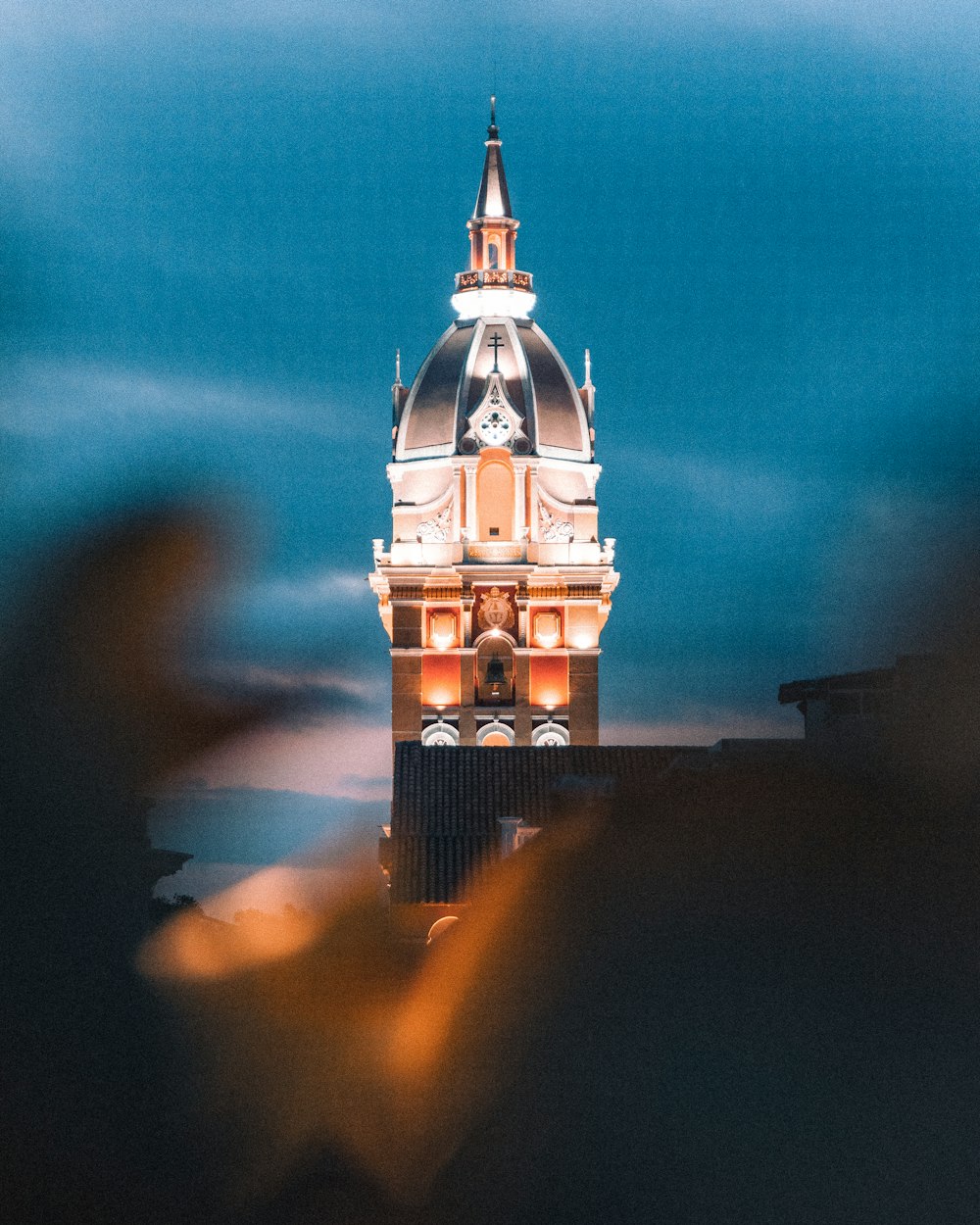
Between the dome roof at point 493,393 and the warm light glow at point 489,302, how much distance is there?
1.07ft

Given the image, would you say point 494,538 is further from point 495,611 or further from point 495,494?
point 495,611

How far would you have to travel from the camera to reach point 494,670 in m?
65.9

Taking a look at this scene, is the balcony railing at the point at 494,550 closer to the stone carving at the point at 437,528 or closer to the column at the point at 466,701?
the stone carving at the point at 437,528

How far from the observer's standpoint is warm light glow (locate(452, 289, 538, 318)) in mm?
69625

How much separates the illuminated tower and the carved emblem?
4 cm

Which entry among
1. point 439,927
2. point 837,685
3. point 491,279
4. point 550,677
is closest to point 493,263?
point 491,279

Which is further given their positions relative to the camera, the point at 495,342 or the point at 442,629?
the point at 495,342

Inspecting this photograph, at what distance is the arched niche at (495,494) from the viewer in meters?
67.4

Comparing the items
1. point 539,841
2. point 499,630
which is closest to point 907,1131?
point 539,841

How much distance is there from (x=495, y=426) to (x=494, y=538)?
137 inches

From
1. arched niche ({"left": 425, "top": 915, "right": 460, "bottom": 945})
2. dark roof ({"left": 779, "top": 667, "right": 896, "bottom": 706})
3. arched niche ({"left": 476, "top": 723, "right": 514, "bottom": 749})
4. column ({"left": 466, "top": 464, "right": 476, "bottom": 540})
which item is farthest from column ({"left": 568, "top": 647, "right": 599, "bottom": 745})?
dark roof ({"left": 779, "top": 667, "right": 896, "bottom": 706})

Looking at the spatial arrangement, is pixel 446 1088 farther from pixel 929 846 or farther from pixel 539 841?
pixel 539 841

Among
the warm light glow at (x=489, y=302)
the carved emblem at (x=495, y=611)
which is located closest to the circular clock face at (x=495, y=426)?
the warm light glow at (x=489, y=302)

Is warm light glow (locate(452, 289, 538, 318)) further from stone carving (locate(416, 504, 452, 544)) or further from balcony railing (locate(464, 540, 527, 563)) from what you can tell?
balcony railing (locate(464, 540, 527, 563))
